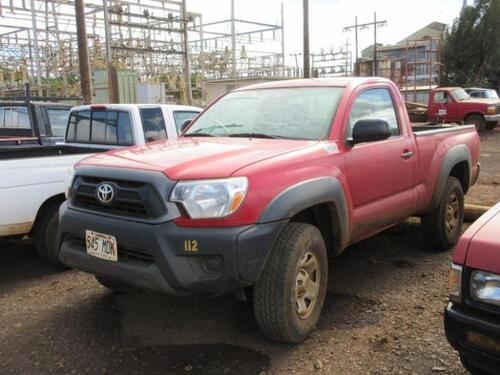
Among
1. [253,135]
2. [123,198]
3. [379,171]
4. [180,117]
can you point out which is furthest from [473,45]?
[123,198]

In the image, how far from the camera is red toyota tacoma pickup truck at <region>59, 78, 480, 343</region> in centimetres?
301

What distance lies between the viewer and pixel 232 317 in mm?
3977

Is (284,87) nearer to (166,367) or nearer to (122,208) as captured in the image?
(122,208)

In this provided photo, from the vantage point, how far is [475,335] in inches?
94.4

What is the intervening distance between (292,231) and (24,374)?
192cm

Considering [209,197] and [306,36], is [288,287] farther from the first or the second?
[306,36]

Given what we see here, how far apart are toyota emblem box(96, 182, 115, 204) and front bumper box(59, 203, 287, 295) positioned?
18 centimetres

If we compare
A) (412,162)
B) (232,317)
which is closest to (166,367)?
(232,317)

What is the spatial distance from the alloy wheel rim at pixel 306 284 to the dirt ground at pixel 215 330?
0.24m

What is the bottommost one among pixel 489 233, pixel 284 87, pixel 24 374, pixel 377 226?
pixel 24 374

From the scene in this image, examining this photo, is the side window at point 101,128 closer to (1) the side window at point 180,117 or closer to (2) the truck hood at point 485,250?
(1) the side window at point 180,117

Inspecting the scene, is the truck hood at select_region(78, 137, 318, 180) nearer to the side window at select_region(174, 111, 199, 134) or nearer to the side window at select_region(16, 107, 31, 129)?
the side window at select_region(174, 111, 199, 134)

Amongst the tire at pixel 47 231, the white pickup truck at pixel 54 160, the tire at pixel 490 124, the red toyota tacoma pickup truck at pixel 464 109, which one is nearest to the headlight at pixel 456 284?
the white pickup truck at pixel 54 160

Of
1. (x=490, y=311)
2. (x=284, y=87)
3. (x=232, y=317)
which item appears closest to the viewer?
(x=490, y=311)
